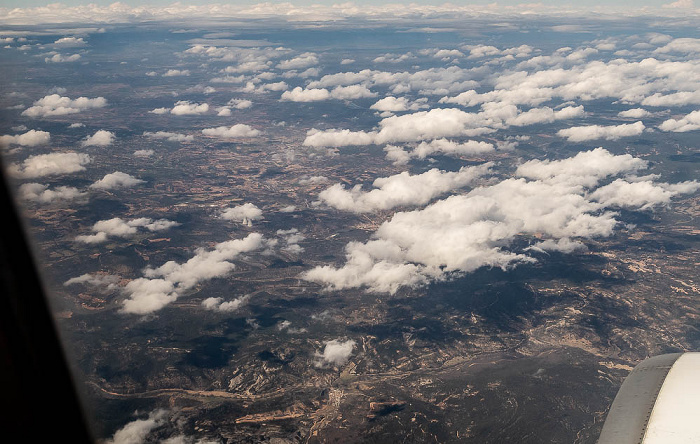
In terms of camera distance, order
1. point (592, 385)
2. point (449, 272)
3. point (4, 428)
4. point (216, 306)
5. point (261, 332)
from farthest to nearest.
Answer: point (449, 272)
point (216, 306)
point (261, 332)
point (592, 385)
point (4, 428)

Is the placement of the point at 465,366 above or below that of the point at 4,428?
below

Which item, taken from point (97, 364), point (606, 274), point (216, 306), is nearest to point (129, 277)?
point (216, 306)

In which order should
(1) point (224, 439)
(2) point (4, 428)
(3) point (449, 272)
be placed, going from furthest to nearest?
(3) point (449, 272), (1) point (224, 439), (2) point (4, 428)

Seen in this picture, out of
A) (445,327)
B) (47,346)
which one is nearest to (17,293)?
(47,346)

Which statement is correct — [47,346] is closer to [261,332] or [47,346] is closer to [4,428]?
[4,428]

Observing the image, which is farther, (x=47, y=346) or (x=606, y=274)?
(x=606, y=274)

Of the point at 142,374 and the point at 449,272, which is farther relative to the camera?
the point at 449,272

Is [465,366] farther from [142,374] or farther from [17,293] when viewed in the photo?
[17,293]

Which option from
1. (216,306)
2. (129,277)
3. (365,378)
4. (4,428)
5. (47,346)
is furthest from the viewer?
(129,277)

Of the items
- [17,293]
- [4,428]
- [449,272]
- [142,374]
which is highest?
[17,293]
